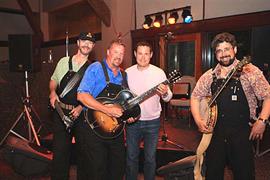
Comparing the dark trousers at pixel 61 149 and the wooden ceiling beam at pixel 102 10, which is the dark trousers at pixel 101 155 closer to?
the dark trousers at pixel 61 149

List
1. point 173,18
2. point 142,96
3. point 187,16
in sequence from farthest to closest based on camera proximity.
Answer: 1. point 173,18
2. point 187,16
3. point 142,96

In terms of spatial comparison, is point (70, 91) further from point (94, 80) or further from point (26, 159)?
point (26, 159)

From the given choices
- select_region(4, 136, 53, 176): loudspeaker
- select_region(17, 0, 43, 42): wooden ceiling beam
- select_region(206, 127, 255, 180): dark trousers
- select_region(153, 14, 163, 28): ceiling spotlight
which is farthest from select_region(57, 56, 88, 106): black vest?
select_region(17, 0, 43, 42): wooden ceiling beam

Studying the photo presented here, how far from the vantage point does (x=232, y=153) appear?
7.48 ft

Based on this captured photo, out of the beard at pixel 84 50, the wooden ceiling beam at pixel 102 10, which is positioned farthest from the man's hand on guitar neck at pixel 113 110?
the wooden ceiling beam at pixel 102 10

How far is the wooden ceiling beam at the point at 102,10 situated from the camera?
22.4 feet

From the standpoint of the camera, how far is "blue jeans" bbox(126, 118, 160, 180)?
8.89 feet

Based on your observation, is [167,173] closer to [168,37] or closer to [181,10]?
[168,37]

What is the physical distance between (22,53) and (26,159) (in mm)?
1799

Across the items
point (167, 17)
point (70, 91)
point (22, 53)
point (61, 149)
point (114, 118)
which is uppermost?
point (167, 17)

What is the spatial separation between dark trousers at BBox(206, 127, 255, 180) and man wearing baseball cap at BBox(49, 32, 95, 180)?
1.22 m

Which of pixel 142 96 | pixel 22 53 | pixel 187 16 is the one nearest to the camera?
pixel 142 96

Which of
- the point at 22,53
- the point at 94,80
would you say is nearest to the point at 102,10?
the point at 22,53

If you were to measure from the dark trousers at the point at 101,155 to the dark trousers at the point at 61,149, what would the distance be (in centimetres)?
27
